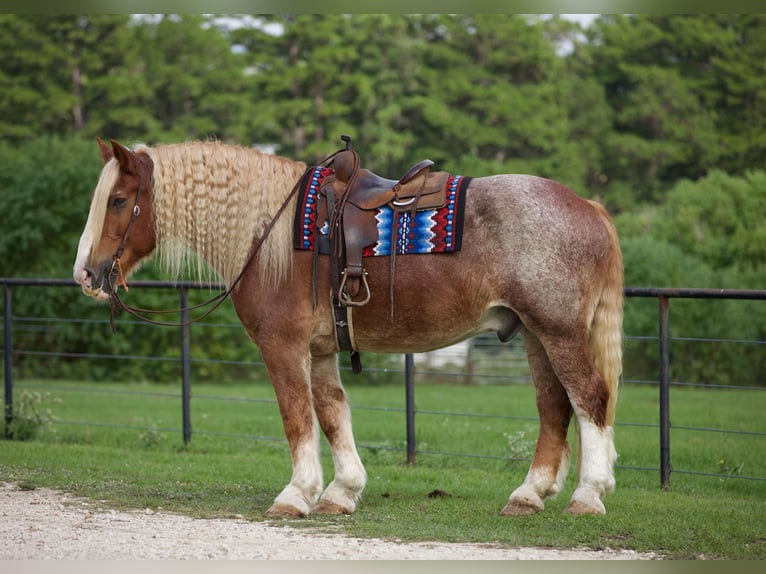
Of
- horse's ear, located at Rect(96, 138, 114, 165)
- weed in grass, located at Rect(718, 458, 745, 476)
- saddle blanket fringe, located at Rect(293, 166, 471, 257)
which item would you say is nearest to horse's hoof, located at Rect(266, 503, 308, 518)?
saddle blanket fringe, located at Rect(293, 166, 471, 257)

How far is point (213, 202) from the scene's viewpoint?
18.7ft

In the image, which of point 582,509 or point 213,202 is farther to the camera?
point 213,202

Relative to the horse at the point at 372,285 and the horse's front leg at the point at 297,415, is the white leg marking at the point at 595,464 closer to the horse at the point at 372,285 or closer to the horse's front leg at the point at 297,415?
the horse at the point at 372,285

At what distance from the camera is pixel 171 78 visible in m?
28.1

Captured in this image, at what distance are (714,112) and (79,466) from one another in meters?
27.2

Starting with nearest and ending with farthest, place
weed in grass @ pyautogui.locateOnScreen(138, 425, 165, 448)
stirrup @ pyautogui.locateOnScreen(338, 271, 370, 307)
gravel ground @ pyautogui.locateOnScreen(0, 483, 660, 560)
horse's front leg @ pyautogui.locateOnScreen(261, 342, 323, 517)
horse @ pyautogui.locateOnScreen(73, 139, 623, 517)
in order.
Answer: gravel ground @ pyautogui.locateOnScreen(0, 483, 660, 560) < horse @ pyautogui.locateOnScreen(73, 139, 623, 517) < stirrup @ pyautogui.locateOnScreen(338, 271, 370, 307) < horse's front leg @ pyautogui.locateOnScreen(261, 342, 323, 517) < weed in grass @ pyautogui.locateOnScreen(138, 425, 165, 448)

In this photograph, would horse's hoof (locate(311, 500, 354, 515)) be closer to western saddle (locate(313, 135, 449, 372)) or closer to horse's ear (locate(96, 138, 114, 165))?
western saddle (locate(313, 135, 449, 372))

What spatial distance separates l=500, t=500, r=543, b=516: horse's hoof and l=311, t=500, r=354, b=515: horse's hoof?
0.91 metres

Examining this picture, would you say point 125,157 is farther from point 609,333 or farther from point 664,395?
point 664,395

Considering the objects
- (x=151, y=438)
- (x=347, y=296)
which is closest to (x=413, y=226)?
(x=347, y=296)

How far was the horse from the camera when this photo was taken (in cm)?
529

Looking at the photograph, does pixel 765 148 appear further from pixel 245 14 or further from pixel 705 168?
pixel 245 14

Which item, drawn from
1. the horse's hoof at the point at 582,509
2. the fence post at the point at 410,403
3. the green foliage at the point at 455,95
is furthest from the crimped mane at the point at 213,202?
the green foliage at the point at 455,95

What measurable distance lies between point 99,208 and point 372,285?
64.8 inches
